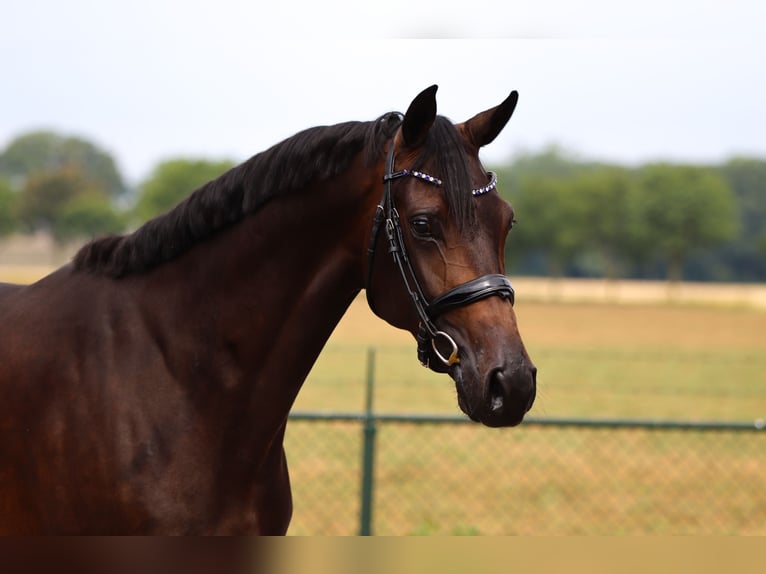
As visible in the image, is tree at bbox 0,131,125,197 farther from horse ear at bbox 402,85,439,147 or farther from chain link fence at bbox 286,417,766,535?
horse ear at bbox 402,85,439,147

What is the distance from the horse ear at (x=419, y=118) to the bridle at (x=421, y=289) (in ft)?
0.26

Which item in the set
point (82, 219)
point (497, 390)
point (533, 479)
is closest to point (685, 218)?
point (82, 219)

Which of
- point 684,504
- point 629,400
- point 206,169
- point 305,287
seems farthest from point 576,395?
point 206,169

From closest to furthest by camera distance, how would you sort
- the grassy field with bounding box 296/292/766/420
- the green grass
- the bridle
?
1. the bridle
2. the green grass
3. the grassy field with bounding box 296/292/766/420

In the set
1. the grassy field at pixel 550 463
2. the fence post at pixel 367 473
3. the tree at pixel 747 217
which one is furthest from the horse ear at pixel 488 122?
the tree at pixel 747 217

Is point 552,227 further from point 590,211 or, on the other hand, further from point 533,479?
point 533,479

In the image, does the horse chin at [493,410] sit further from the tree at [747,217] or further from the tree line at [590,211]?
the tree at [747,217]

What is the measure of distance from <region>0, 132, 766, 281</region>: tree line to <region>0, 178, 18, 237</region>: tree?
0.82 feet

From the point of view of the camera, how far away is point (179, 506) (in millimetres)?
2432

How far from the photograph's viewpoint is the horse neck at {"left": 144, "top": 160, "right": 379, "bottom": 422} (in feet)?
8.59

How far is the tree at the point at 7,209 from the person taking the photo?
79125 mm

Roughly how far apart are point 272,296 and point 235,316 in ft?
0.47

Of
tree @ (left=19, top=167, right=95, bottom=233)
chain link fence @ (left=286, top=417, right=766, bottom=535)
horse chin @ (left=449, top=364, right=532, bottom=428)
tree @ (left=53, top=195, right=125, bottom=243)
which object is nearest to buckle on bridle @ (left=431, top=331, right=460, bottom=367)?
horse chin @ (left=449, top=364, right=532, bottom=428)

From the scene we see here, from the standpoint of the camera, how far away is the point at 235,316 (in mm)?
2652
